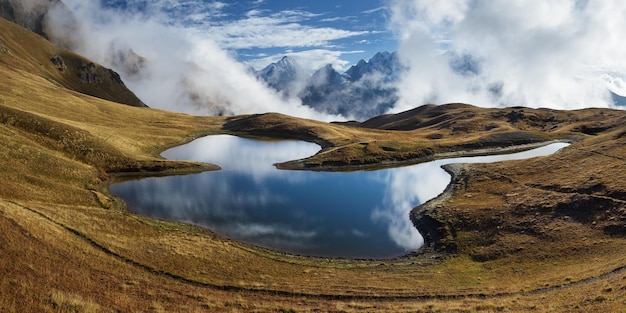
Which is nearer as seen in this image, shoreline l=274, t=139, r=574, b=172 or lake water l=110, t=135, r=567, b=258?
lake water l=110, t=135, r=567, b=258

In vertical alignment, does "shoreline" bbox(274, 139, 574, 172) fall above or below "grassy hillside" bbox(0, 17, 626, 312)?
above

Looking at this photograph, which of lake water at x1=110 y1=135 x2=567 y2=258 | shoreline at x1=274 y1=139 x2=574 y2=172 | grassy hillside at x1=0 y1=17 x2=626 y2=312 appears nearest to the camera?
grassy hillside at x1=0 y1=17 x2=626 y2=312

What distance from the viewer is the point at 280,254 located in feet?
166

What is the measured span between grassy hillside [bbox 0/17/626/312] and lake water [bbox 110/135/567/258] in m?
4.31

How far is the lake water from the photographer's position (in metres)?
57.0

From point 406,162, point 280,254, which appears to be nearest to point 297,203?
point 280,254

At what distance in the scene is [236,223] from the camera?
61062 millimetres

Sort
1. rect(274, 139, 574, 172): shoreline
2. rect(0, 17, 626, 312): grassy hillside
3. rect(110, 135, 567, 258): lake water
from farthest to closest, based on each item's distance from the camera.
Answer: rect(274, 139, 574, 172): shoreline
rect(110, 135, 567, 258): lake water
rect(0, 17, 626, 312): grassy hillside

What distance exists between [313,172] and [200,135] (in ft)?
231

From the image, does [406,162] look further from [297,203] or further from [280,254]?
[280,254]

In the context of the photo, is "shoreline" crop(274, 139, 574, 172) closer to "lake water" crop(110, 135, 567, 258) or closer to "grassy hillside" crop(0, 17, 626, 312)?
"lake water" crop(110, 135, 567, 258)

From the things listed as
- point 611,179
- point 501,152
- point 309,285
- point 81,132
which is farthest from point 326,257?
point 501,152

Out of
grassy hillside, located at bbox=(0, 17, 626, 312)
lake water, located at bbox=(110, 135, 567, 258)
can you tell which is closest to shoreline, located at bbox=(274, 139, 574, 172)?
lake water, located at bbox=(110, 135, 567, 258)

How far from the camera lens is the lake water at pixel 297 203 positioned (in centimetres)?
5703
